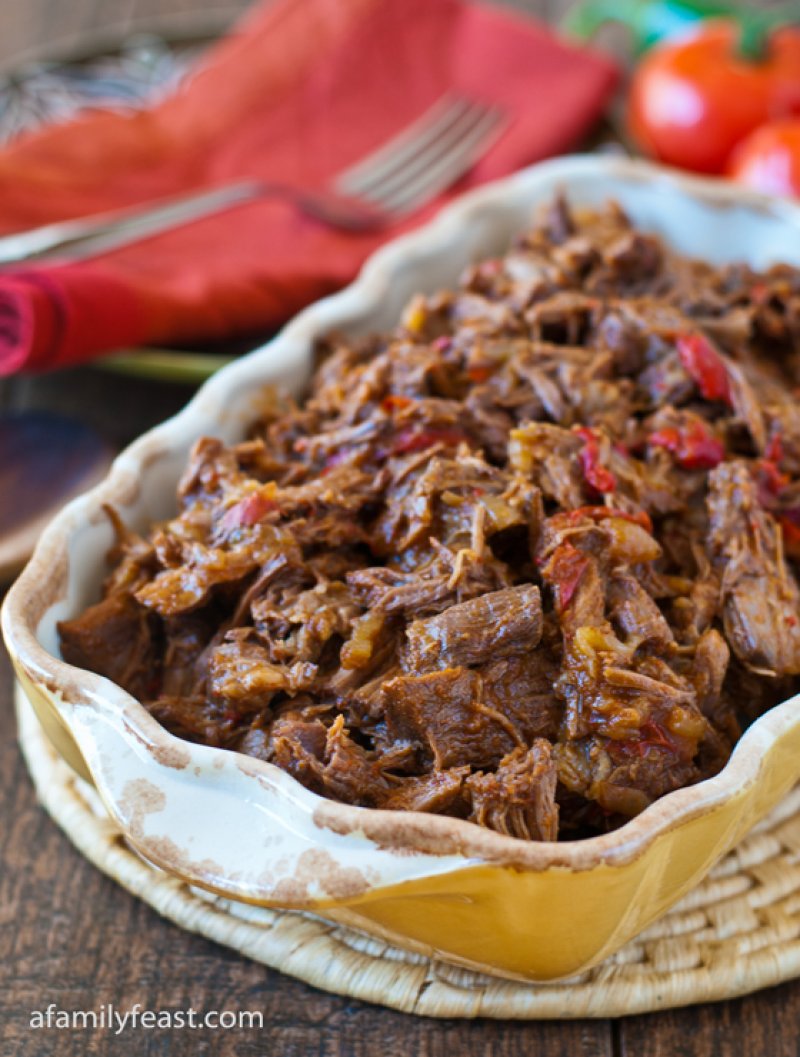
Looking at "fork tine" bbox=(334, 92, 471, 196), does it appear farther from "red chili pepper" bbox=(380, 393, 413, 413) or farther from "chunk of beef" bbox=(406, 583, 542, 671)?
"chunk of beef" bbox=(406, 583, 542, 671)

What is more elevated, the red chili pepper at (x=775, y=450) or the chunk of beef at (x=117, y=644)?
the red chili pepper at (x=775, y=450)

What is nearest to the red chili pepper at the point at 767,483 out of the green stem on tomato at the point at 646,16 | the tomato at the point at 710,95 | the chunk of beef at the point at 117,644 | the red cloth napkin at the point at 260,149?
the chunk of beef at the point at 117,644

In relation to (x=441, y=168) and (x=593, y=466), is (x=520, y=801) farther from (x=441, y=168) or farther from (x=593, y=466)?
(x=441, y=168)

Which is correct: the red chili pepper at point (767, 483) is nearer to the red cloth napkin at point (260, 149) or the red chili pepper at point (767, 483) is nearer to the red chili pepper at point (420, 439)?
the red chili pepper at point (420, 439)

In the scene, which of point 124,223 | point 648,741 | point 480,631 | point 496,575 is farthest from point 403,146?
point 648,741

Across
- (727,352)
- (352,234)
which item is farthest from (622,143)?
(727,352)

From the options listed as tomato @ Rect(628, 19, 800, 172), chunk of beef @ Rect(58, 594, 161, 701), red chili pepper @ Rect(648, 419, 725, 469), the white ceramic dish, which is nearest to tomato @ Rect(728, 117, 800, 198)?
tomato @ Rect(628, 19, 800, 172)
